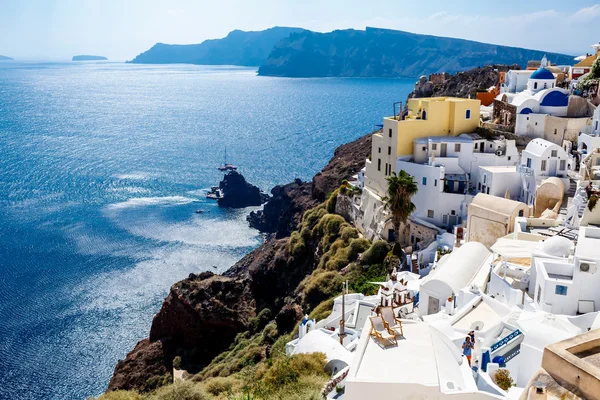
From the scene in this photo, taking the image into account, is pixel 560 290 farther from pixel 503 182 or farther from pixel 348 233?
pixel 348 233

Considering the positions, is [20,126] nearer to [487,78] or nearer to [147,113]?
[147,113]

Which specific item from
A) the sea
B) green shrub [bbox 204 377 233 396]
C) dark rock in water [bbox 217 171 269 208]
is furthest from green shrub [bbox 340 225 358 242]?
dark rock in water [bbox 217 171 269 208]

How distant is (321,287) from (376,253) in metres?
4.90

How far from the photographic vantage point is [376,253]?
41.0m

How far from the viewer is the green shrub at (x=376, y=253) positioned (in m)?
40.9

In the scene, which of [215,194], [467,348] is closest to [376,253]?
[467,348]

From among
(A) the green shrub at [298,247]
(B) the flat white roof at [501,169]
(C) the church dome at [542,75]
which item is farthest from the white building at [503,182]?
(A) the green shrub at [298,247]

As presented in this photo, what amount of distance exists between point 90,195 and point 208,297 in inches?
2381

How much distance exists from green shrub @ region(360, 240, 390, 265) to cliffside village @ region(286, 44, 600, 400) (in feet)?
4.57

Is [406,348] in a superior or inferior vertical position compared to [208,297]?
A: superior

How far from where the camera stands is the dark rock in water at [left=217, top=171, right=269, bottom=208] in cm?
9781

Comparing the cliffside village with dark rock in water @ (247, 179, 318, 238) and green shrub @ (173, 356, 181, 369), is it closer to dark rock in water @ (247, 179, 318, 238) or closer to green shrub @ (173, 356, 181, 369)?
green shrub @ (173, 356, 181, 369)

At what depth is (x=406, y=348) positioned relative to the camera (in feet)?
52.0

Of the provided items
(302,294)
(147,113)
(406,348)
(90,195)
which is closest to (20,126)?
(147,113)
